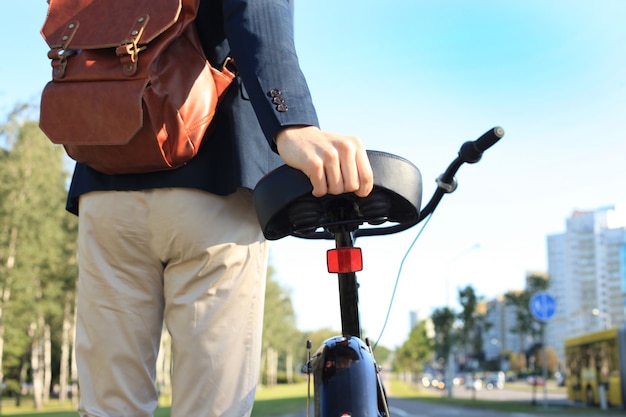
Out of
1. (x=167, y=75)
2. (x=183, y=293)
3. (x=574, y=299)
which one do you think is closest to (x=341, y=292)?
(x=183, y=293)

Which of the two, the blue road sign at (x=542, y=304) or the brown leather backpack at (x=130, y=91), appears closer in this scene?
the brown leather backpack at (x=130, y=91)

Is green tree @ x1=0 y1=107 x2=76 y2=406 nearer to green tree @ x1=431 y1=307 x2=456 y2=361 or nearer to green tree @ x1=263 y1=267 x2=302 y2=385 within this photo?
green tree @ x1=431 y1=307 x2=456 y2=361

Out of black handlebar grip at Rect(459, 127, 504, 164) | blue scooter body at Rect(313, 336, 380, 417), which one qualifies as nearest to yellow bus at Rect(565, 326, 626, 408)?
black handlebar grip at Rect(459, 127, 504, 164)

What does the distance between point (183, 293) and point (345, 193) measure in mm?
490

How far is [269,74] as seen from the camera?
1.40 meters

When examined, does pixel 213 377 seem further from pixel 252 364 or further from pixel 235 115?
pixel 235 115

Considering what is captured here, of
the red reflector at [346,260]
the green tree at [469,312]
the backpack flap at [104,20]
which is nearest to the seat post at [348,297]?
the red reflector at [346,260]

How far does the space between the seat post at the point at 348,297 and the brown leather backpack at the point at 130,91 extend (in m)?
0.40

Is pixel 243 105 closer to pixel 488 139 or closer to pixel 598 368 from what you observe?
pixel 488 139

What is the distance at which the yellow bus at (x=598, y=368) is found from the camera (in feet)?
77.2

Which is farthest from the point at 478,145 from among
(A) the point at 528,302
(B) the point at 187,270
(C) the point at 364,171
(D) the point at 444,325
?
(A) the point at 528,302

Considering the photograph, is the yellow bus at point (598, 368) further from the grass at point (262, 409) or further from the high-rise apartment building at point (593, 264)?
the high-rise apartment building at point (593, 264)

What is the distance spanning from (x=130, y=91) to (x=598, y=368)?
2743cm

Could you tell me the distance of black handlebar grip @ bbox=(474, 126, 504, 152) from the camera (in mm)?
1403
